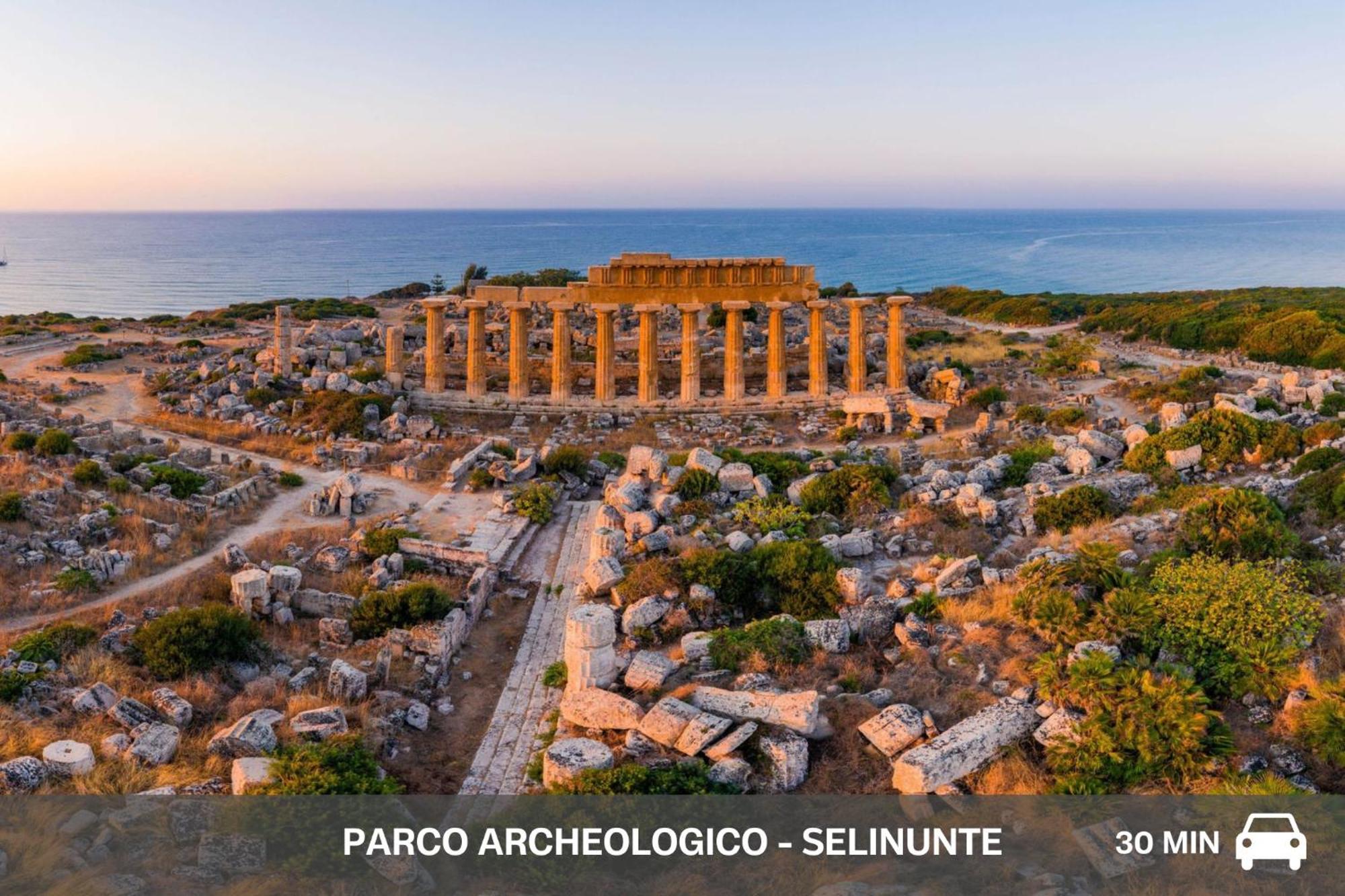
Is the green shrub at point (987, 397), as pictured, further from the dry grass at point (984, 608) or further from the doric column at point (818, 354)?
the dry grass at point (984, 608)

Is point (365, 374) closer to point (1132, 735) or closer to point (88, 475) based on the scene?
point (88, 475)

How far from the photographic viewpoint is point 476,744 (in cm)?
1333

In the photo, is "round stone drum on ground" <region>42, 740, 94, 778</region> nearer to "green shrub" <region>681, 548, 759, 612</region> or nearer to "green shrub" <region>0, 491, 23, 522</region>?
"green shrub" <region>681, 548, 759, 612</region>

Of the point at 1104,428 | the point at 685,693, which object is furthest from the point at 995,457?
the point at 685,693

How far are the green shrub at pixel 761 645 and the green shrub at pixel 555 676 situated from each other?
235 centimetres

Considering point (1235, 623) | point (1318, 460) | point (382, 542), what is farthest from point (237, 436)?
point (1318, 460)

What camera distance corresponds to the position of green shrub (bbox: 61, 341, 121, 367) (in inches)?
1652

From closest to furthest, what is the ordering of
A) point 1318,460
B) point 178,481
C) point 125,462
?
point 1318,460 → point 178,481 → point 125,462

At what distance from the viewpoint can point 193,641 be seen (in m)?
14.8

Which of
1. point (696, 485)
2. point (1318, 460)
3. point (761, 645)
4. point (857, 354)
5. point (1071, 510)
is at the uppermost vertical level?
point (857, 354)

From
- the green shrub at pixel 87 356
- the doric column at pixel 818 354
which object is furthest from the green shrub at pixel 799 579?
the green shrub at pixel 87 356

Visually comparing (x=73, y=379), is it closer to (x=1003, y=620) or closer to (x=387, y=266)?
(x=1003, y=620)

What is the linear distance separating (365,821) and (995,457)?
1785 cm

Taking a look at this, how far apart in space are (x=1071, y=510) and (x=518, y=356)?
2072 centimetres
